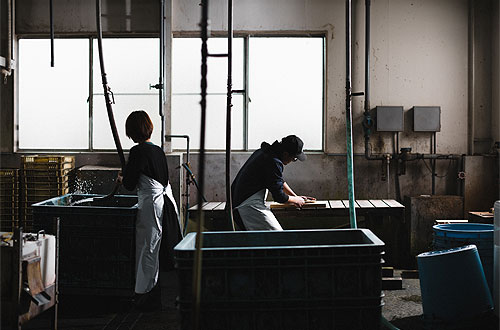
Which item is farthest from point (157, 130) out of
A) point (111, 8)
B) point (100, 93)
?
point (111, 8)

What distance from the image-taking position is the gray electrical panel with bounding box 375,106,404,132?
18.3ft

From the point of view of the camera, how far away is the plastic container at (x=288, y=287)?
6.26ft

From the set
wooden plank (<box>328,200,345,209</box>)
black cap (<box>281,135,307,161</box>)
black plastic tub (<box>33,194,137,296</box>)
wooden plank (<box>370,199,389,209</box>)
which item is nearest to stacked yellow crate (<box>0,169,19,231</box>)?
black plastic tub (<box>33,194,137,296</box>)

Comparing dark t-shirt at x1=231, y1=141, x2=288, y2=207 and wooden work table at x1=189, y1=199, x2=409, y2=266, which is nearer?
dark t-shirt at x1=231, y1=141, x2=288, y2=207

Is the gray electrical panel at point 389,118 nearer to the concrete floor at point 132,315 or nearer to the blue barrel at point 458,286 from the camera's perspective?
the concrete floor at point 132,315

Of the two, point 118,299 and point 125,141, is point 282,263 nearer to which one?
point 118,299

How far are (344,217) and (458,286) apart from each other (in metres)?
2.25

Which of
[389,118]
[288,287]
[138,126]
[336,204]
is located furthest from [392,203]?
[288,287]

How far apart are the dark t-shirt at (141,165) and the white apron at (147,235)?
0.06 meters

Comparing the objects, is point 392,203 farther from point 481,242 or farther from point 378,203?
point 481,242

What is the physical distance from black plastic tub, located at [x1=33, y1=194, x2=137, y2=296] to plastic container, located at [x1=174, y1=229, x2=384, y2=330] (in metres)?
1.90

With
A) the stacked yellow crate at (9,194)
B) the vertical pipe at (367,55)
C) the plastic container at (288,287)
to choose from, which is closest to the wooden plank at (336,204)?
the vertical pipe at (367,55)

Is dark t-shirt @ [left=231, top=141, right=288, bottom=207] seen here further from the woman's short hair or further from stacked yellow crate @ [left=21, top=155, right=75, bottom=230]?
stacked yellow crate @ [left=21, top=155, right=75, bottom=230]

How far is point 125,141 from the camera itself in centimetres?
586
